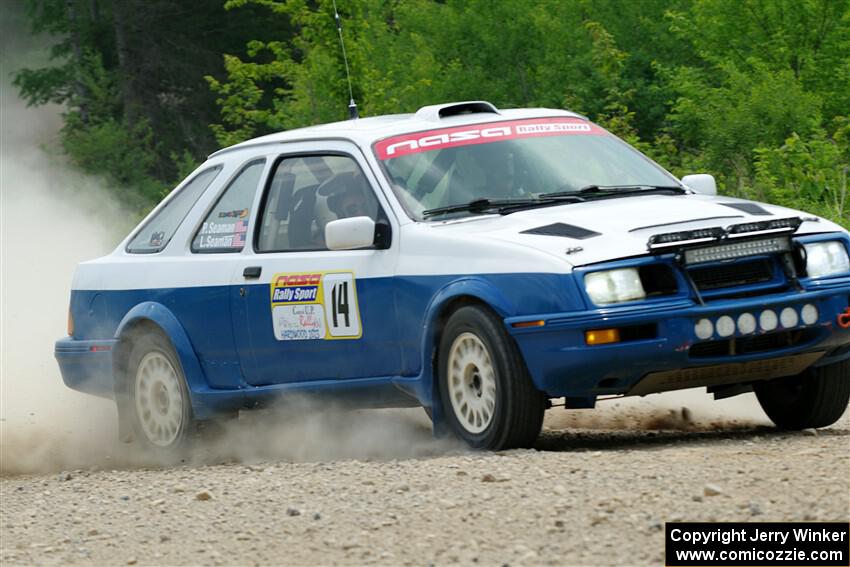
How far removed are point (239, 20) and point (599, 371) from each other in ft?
117

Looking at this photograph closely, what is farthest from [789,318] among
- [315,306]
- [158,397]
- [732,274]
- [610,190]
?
[158,397]

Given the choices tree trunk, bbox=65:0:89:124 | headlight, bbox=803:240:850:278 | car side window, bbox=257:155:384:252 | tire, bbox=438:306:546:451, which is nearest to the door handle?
car side window, bbox=257:155:384:252

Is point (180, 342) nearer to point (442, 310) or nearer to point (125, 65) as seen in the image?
point (442, 310)

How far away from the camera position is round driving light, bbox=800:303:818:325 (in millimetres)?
7371

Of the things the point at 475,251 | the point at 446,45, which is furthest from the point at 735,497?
the point at 446,45

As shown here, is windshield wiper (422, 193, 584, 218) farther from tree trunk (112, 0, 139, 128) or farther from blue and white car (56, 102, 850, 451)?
tree trunk (112, 0, 139, 128)

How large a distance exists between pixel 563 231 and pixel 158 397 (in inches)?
130

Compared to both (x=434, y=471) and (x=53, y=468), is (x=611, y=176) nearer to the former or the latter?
(x=434, y=471)

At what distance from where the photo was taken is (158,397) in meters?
9.68

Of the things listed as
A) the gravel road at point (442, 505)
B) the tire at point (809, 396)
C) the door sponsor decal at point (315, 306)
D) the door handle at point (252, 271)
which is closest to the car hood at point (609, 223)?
the door sponsor decal at point (315, 306)

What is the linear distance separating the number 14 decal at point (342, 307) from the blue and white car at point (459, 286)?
0.04ft

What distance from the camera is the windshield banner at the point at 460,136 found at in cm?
846

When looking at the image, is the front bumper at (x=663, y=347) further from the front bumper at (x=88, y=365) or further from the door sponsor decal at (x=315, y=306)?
the front bumper at (x=88, y=365)

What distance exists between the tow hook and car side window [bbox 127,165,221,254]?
386 cm
